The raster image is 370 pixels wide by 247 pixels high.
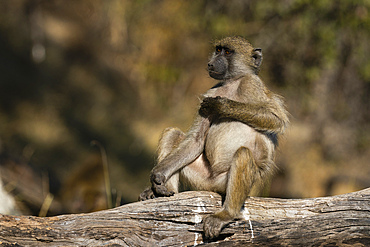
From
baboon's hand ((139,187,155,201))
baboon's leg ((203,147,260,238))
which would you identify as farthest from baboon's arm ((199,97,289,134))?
baboon's hand ((139,187,155,201))

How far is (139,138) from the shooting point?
45.4 ft

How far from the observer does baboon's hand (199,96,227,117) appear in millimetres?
5547

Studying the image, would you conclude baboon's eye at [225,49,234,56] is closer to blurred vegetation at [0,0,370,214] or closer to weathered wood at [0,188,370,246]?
weathered wood at [0,188,370,246]

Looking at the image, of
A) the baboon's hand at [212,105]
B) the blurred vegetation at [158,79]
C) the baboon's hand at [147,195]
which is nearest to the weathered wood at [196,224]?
the baboon's hand at [147,195]

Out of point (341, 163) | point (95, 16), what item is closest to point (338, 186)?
point (341, 163)

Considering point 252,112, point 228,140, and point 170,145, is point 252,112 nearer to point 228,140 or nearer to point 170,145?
point 228,140

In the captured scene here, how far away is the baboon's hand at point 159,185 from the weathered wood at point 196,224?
18 cm

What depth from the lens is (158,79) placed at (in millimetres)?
14250

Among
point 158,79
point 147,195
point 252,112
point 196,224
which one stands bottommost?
point 196,224

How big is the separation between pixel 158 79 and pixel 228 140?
8810mm

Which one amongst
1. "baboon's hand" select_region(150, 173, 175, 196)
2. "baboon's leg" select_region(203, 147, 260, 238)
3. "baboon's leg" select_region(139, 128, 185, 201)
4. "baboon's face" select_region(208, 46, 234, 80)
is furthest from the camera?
"baboon's face" select_region(208, 46, 234, 80)

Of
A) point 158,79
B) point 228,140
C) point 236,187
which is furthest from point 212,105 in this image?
point 158,79

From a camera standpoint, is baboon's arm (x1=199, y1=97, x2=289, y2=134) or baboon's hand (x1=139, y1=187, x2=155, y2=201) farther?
baboon's hand (x1=139, y1=187, x2=155, y2=201)

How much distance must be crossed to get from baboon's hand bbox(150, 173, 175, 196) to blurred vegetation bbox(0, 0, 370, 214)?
21.2ft
